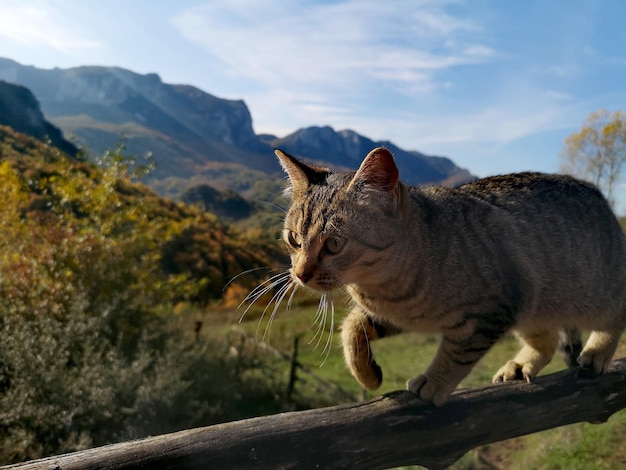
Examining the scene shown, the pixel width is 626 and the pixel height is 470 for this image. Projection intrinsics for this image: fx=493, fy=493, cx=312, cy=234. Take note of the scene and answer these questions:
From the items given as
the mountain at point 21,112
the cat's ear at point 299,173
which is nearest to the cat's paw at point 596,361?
the cat's ear at point 299,173

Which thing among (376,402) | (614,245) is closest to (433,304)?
(376,402)

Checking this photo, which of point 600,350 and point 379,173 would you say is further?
point 600,350

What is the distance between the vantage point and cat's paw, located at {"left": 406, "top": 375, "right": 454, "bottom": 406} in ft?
7.72

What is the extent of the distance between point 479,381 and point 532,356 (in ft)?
23.0

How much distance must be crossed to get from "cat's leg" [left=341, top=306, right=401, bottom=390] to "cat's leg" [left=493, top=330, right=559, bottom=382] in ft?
3.04

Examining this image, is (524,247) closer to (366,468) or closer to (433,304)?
(433,304)

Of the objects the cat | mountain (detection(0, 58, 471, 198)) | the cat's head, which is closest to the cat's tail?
the cat

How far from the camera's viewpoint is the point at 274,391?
35.8 feet

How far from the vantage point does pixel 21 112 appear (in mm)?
41281

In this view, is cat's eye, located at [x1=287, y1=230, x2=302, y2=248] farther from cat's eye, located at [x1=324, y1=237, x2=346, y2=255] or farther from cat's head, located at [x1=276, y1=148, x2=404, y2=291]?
cat's eye, located at [x1=324, y1=237, x2=346, y2=255]

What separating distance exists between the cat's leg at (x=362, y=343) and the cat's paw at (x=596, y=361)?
1261 mm

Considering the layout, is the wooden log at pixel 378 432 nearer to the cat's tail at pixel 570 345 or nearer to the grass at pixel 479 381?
the cat's tail at pixel 570 345

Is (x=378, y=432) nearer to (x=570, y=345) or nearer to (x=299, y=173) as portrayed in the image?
(x=299, y=173)

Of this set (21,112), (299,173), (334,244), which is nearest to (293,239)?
(334,244)
